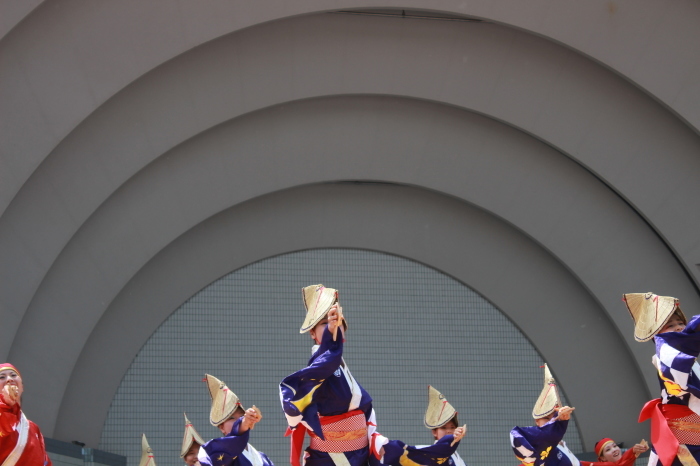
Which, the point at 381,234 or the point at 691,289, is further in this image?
the point at 381,234

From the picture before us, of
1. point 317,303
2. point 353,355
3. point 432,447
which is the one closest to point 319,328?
point 317,303

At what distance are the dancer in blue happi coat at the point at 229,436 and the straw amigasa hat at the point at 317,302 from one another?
2.13 ft

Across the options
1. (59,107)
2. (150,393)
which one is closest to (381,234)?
(150,393)

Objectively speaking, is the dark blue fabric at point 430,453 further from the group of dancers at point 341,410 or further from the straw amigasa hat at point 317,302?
the straw amigasa hat at point 317,302

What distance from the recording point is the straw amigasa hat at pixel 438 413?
6891mm

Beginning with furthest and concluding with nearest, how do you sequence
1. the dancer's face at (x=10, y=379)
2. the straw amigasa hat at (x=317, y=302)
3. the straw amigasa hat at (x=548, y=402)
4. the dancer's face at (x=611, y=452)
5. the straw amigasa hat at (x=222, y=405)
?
the dancer's face at (x=611, y=452), the straw amigasa hat at (x=548, y=402), the straw amigasa hat at (x=222, y=405), the straw amigasa hat at (x=317, y=302), the dancer's face at (x=10, y=379)

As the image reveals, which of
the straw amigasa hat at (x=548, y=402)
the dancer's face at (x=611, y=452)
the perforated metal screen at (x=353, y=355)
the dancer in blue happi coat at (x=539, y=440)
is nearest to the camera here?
the dancer in blue happi coat at (x=539, y=440)

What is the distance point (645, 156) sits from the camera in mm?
10445

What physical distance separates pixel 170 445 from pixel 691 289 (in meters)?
6.87

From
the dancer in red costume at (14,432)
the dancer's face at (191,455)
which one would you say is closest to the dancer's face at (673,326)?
the dancer in red costume at (14,432)

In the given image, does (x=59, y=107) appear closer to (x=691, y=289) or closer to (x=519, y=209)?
(x=519, y=209)

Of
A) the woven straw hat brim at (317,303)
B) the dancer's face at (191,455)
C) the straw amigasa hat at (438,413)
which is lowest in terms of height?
the dancer's face at (191,455)

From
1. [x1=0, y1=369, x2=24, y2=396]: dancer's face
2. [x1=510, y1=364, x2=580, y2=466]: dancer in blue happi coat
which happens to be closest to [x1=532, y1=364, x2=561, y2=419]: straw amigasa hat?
[x1=510, y1=364, x2=580, y2=466]: dancer in blue happi coat

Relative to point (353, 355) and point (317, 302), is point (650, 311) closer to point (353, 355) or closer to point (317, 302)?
point (317, 302)
